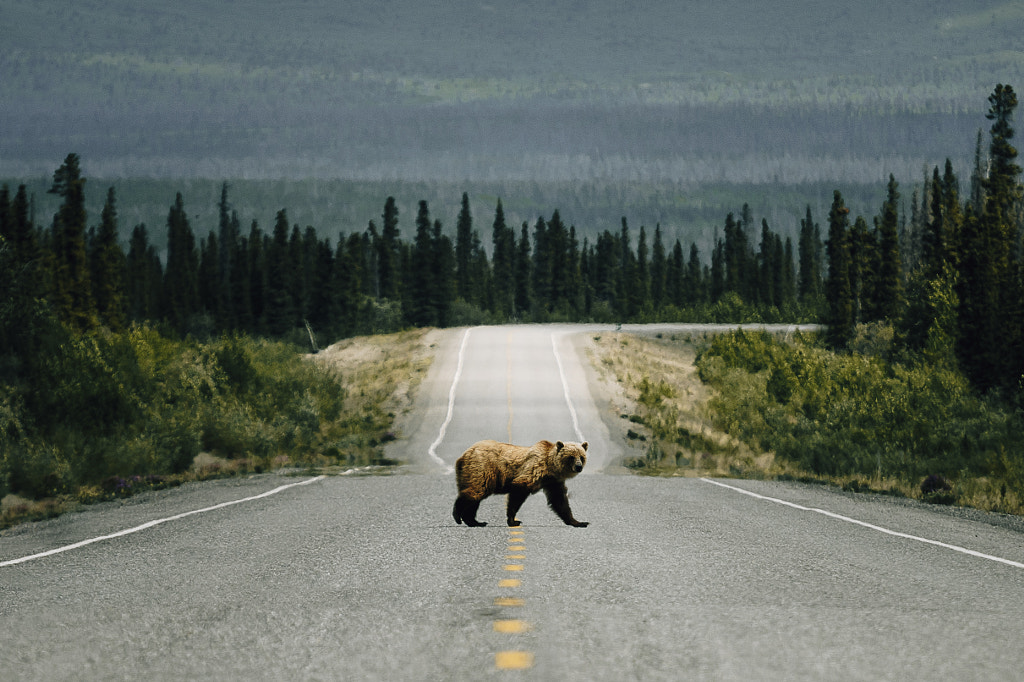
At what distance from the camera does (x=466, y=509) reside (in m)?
11.2

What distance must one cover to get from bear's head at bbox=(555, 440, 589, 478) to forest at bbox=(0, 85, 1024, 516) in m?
11.9

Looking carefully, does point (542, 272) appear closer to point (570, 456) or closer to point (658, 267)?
point (658, 267)

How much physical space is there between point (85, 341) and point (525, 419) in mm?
17069

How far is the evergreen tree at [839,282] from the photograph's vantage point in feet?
278

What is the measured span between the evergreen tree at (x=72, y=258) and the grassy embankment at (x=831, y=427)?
55542mm

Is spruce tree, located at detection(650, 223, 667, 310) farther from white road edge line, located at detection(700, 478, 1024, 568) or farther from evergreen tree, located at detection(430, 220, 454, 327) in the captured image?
white road edge line, located at detection(700, 478, 1024, 568)

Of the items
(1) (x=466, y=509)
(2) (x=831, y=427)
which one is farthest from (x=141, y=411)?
(2) (x=831, y=427)

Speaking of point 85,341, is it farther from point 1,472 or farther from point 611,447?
point 611,447

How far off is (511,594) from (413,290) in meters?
110

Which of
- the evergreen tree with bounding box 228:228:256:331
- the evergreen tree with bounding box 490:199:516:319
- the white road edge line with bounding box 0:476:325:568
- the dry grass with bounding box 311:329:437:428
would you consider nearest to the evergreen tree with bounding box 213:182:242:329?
the evergreen tree with bounding box 228:228:256:331

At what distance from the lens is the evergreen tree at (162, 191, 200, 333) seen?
456 feet

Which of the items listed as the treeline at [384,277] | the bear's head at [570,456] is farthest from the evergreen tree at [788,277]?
the bear's head at [570,456]

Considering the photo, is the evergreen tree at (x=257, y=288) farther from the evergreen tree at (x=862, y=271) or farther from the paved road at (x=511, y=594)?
the paved road at (x=511, y=594)

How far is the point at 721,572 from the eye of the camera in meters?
9.20
